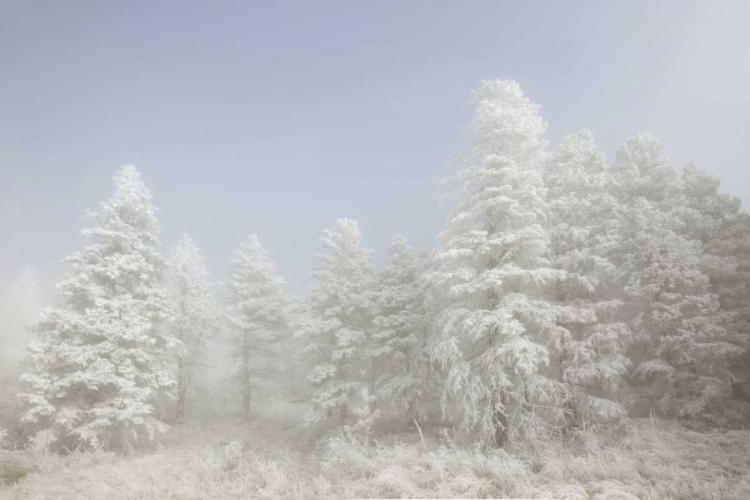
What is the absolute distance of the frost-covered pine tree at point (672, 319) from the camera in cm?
1232

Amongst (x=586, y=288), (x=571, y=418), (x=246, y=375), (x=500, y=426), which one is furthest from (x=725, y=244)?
(x=246, y=375)

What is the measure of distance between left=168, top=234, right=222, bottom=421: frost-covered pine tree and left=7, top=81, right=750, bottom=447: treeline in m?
7.91

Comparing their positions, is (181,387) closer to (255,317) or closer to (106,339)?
(255,317)

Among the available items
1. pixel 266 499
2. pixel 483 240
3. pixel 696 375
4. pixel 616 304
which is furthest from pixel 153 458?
pixel 696 375

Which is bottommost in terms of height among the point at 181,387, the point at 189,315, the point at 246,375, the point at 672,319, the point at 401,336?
the point at 181,387

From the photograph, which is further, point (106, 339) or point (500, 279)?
point (106, 339)

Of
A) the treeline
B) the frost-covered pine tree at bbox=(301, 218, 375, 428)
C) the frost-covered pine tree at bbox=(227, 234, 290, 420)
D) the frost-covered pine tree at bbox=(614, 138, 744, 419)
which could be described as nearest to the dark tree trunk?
the treeline

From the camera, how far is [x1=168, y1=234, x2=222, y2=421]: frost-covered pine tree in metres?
23.9

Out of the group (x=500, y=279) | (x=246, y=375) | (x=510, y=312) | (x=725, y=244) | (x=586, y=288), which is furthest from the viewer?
(x=246, y=375)

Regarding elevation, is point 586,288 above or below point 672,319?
above

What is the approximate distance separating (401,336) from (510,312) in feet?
27.7

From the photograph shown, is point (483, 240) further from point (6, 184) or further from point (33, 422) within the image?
point (6, 184)

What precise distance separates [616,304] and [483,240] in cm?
577

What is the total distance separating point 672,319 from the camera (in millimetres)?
12773
